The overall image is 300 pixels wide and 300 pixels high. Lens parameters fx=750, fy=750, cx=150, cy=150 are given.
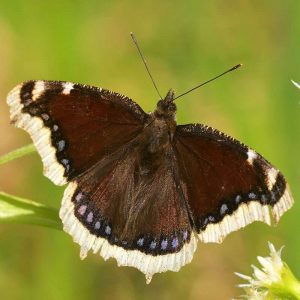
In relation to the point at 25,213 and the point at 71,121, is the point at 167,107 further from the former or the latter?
the point at 25,213

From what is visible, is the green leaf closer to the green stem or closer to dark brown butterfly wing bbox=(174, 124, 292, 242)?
the green stem

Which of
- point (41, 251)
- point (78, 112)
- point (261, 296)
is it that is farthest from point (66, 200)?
point (41, 251)

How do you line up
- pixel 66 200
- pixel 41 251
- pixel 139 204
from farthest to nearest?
pixel 41 251, pixel 139 204, pixel 66 200

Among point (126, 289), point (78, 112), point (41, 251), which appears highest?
point (78, 112)

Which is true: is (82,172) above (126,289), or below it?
above

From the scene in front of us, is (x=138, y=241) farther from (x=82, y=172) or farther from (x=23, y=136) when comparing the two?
(x=23, y=136)

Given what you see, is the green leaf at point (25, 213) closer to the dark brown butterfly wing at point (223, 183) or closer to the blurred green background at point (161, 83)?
the dark brown butterfly wing at point (223, 183)

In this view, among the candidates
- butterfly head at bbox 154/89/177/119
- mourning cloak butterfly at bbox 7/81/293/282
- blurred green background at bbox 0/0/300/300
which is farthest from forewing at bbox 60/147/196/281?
blurred green background at bbox 0/0/300/300

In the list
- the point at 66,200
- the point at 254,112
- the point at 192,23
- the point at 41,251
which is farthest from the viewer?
the point at 192,23
